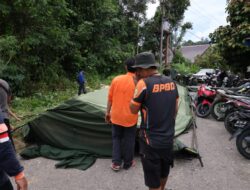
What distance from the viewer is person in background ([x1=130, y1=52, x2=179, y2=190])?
262 centimetres

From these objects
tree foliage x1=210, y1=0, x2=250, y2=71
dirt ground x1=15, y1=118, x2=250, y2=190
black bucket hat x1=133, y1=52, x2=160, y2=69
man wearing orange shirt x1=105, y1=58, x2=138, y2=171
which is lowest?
dirt ground x1=15, y1=118, x2=250, y2=190

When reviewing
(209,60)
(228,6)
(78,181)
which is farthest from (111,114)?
(209,60)

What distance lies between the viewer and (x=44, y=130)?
513 cm

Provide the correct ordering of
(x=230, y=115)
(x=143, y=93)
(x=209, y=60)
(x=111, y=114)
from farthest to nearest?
(x=209, y=60) < (x=230, y=115) < (x=111, y=114) < (x=143, y=93)

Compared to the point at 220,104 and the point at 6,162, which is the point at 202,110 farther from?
the point at 6,162

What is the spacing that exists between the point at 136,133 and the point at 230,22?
8.64 m

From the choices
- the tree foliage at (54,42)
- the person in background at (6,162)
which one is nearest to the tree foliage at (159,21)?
the tree foliage at (54,42)

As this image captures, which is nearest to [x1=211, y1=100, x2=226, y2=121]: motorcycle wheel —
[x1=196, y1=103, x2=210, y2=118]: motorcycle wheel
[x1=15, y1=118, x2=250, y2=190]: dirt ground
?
[x1=196, y1=103, x2=210, y2=118]: motorcycle wheel

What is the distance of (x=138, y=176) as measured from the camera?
4.14m

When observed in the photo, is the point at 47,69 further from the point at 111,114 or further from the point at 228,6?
the point at 111,114

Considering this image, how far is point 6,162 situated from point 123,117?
2.32 metres

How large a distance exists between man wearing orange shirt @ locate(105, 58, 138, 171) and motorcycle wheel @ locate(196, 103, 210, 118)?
4.65 m

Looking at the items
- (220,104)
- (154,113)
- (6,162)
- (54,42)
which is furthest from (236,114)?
(54,42)

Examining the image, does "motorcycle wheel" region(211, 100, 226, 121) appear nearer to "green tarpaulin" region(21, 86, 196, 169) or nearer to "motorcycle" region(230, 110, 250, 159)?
"motorcycle" region(230, 110, 250, 159)
